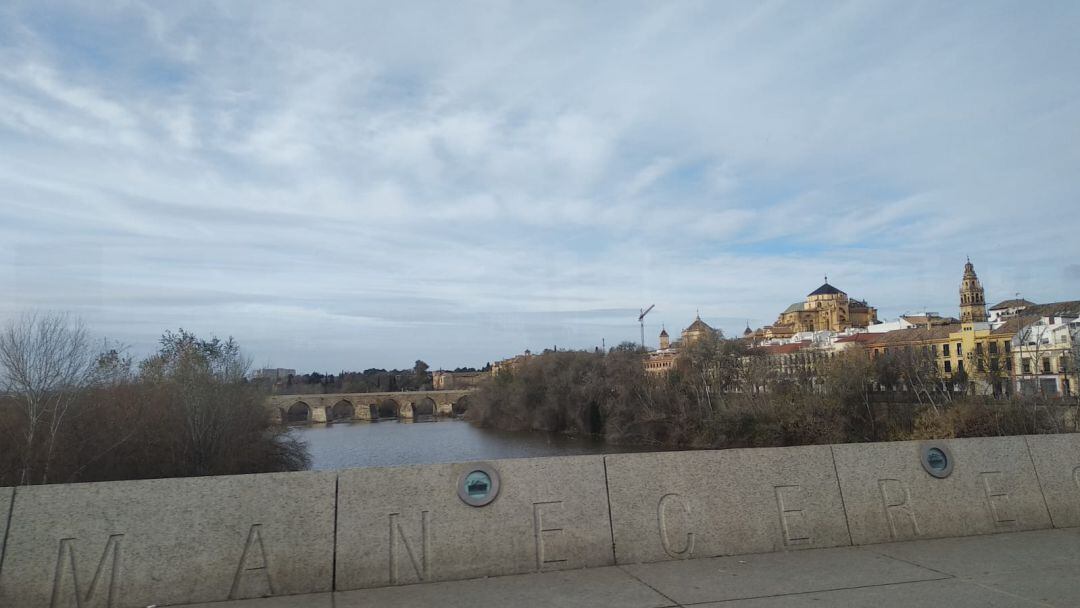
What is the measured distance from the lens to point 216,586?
4.96 metres

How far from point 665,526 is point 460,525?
1.67 m

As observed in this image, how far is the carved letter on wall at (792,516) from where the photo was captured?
20.1 feet

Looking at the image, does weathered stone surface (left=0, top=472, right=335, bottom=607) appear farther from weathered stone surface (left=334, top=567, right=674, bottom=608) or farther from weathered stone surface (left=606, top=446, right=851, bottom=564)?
weathered stone surface (left=606, top=446, right=851, bottom=564)

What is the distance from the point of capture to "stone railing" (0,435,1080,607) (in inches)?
193

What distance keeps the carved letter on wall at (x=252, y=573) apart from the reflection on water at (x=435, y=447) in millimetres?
36069

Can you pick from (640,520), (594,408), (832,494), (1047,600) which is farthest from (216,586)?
(594,408)

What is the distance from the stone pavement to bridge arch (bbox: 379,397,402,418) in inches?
4414

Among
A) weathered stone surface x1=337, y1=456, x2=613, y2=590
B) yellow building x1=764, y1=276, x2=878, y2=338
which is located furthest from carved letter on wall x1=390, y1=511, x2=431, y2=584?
yellow building x1=764, y1=276, x2=878, y2=338

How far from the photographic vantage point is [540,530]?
5605 millimetres

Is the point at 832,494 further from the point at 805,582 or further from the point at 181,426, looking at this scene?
the point at 181,426

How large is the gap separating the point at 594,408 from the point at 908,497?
5783 centimetres

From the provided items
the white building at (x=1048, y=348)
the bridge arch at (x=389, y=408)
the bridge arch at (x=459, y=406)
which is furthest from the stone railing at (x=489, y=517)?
the bridge arch at (x=389, y=408)

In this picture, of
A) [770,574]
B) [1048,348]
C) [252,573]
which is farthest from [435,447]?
[770,574]

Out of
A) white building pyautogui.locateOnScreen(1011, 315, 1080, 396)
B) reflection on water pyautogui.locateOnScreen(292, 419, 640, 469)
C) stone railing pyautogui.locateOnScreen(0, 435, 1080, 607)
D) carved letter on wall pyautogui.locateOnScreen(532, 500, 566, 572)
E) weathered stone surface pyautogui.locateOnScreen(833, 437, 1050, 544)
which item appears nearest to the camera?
stone railing pyautogui.locateOnScreen(0, 435, 1080, 607)
